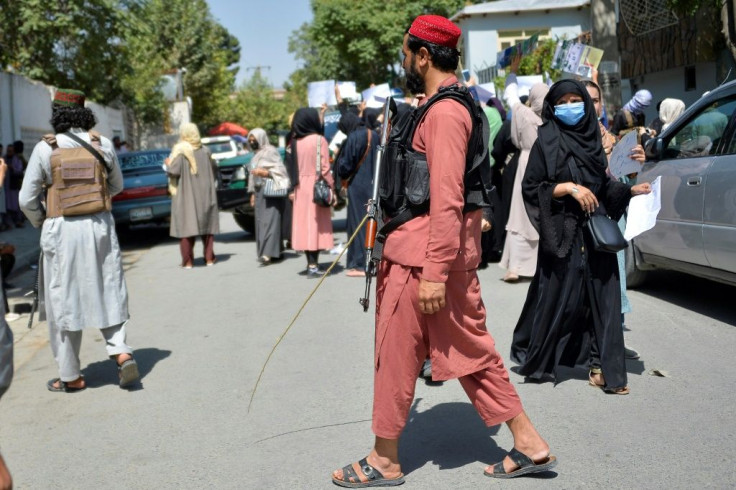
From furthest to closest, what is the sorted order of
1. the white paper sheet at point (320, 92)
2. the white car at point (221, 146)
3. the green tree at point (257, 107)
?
the green tree at point (257, 107) → the white car at point (221, 146) → the white paper sheet at point (320, 92)

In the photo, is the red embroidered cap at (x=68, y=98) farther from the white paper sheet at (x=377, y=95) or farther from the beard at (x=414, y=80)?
the white paper sheet at (x=377, y=95)

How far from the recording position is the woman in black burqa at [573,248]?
17.5 feet

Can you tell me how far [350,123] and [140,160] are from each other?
21.5ft

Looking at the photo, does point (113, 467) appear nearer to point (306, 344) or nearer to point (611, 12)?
point (306, 344)

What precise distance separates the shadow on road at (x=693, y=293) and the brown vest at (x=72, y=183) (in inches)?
194

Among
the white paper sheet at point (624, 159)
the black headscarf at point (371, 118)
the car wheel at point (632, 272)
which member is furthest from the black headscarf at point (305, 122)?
the white paper sheet at point (624, 159)

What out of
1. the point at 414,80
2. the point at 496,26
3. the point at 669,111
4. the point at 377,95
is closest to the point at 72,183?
the point at 414,80

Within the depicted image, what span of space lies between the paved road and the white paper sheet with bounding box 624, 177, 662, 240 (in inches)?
38.0

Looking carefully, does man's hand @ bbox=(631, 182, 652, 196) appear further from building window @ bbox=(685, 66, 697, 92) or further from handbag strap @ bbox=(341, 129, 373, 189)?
building window @ bbox=(685, 66, 697, 92)

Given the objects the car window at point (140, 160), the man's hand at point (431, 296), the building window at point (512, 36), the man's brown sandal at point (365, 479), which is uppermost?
the building window at point (512, 36)

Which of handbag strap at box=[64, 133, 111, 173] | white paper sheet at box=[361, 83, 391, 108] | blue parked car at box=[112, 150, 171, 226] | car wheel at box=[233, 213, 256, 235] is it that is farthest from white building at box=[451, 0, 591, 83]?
handbag strap at box=[64, 133, 111, 173]

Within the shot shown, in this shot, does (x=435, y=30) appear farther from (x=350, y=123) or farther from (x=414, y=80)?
(x=350, y=123)

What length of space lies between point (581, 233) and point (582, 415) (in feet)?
3.59

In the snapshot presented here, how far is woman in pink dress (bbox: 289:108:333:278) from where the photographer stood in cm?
1079
